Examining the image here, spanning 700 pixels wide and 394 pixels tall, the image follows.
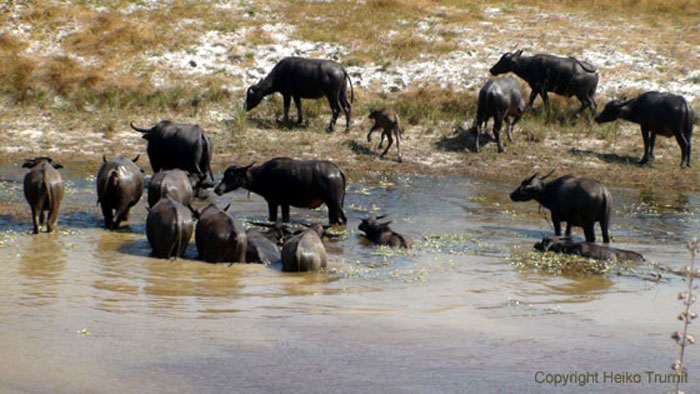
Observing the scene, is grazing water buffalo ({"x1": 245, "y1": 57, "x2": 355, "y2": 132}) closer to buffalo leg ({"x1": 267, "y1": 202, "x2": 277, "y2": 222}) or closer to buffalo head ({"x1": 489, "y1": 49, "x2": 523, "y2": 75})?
buffalo head ({"x1": 489, "y1": 49, "x2": 523, "y2": 75})

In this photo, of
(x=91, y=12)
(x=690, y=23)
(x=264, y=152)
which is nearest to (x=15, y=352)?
(x=264, y=152)

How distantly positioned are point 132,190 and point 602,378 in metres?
7.97

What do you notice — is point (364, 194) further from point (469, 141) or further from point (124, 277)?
point (124, 277)

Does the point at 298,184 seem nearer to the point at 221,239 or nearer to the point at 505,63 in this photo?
the point at 221,239

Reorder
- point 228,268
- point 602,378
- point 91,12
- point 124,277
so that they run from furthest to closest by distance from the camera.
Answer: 1. point 91,12
2. point 228,268
3. point 124,277
4. point 602,378

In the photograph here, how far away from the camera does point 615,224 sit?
46.5 feet

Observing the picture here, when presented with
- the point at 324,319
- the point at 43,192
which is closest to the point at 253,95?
the point at 43,192

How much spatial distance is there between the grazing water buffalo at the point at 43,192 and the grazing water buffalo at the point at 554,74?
1416cm

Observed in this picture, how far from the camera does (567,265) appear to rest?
1057 centimetres

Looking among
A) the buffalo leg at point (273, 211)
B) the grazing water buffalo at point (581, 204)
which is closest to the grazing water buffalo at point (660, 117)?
the grazing water buffalo at point (581, 204)

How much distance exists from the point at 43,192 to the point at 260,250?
3139mm

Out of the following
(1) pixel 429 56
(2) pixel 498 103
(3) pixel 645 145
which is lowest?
(3) pixel 645 145

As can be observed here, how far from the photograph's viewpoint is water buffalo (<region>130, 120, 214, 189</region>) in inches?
603

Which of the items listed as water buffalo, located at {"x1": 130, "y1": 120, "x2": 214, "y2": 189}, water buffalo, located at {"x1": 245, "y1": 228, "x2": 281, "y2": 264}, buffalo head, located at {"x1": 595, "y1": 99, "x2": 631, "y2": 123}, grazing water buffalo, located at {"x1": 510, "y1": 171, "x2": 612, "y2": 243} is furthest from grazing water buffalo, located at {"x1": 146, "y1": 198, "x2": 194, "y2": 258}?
buffalo head, located at {"x1": 595, "y1": 99, "x2": 631, "y2": 123}
